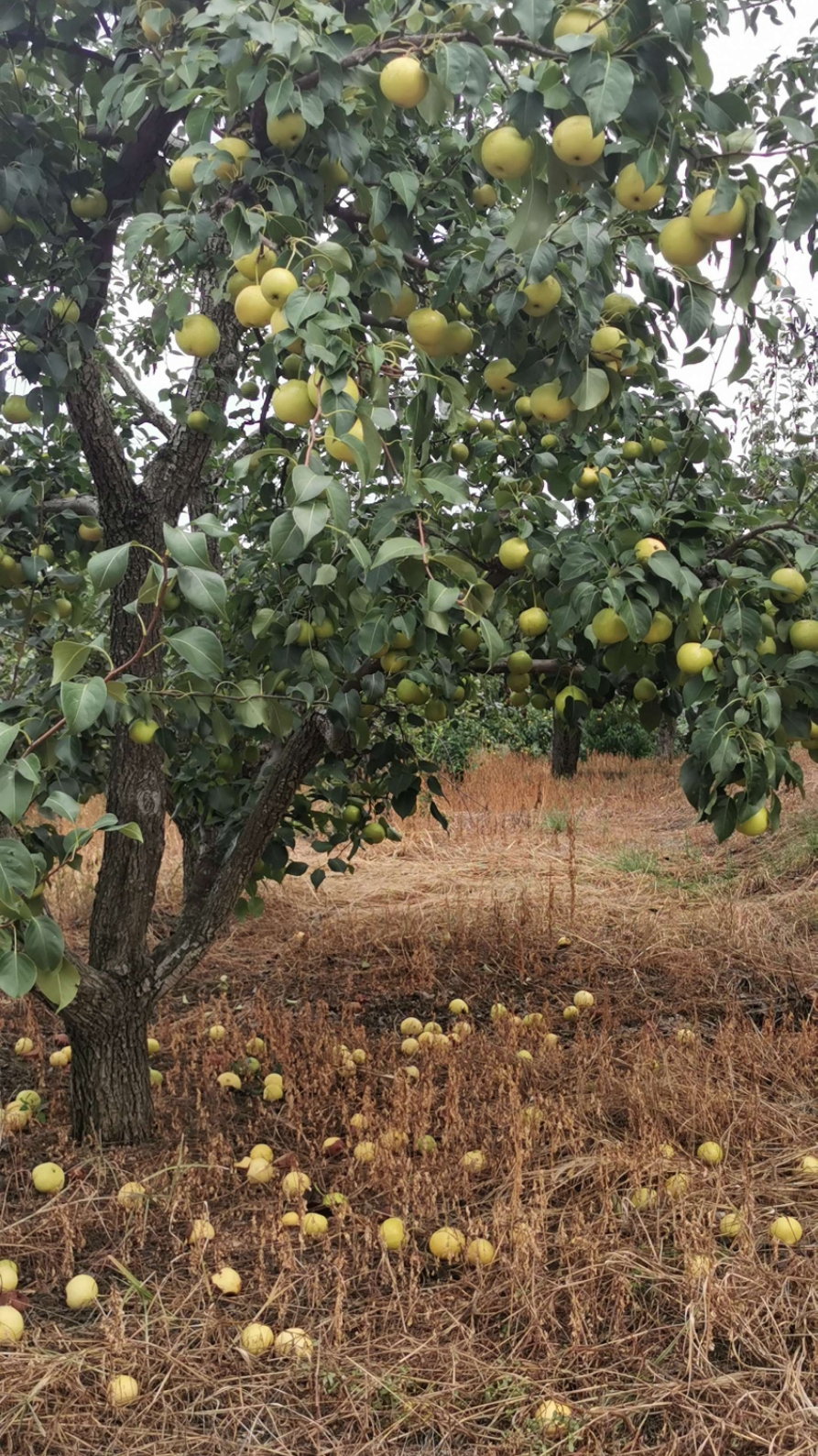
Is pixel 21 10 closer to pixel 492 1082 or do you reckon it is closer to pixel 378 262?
pixel 378 262

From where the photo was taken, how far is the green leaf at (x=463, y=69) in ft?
4.73

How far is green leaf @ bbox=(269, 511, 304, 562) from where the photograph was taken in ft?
4.80

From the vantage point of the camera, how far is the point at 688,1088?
2955 millimetres

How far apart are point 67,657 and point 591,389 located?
3.43 feet

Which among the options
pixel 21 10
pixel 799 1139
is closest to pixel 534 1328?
pixel 799 1139

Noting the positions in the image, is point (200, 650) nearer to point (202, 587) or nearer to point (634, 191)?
point (202, 587)

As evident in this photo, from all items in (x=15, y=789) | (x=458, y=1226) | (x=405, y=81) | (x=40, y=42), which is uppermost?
(x=40, y=42)

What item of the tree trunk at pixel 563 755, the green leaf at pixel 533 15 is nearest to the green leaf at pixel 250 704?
the green leaf at pixel 533 15

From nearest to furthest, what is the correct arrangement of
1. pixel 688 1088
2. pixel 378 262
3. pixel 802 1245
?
pixel 378 262
pixel 802 1245
pixel 688 1088

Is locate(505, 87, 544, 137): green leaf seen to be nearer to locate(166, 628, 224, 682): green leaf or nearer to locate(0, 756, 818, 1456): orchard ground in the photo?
locate(166, 628, 224, 682): green leaf

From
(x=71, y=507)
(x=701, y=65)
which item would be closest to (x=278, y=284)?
(x=701, y=65)

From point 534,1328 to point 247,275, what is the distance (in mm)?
1999

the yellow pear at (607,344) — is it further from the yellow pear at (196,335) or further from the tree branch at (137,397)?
the tree branch at (137,397)

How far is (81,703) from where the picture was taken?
1644 mm
